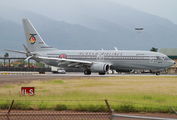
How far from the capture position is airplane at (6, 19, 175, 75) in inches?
2024

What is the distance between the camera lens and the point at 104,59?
54.0 metres

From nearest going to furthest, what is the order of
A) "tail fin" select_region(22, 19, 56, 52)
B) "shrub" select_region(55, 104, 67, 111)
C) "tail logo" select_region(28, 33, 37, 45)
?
"shrub" select_region(55, 104, 67, 111) < "tail fin" select_region(22, 19, 56, 52) < "tail logo" select_region(28, 33, 37, 45)

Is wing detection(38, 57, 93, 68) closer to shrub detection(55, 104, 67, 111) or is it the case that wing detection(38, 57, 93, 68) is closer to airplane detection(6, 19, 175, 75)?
airplane detection(6, 19, 175, 75)

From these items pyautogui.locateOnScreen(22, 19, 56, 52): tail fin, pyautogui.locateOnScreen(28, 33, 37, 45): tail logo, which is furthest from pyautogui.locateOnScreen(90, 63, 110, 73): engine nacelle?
pyautogui.locateOnScreen(28, 33, 37, 45): tail logo

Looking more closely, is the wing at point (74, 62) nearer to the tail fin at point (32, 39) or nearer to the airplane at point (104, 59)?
the airplane at point (104, 59)

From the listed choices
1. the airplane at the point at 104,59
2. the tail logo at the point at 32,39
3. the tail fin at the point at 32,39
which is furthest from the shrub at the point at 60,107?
the tail logo at the point at 32,39

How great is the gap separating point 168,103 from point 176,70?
72291 mm

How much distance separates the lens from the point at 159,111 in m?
14.3

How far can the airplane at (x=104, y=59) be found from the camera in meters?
51.4

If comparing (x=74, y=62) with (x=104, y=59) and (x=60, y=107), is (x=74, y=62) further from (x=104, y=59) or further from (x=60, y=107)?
(x=60, y=107)

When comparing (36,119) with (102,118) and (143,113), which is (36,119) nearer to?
(102,118)

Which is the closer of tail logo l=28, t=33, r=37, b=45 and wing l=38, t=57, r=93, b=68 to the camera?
wing l=38, t=57, r=93, b=68

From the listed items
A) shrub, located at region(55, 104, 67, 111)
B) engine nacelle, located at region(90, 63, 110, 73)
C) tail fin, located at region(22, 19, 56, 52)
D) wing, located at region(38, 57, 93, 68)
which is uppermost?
tail fin, located at region(22, 19, 56, 52)

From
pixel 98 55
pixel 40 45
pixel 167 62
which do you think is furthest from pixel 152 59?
A: pixel 40 45
